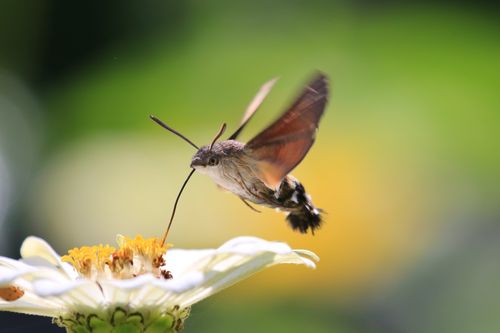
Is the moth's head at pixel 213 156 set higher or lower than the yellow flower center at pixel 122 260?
higher

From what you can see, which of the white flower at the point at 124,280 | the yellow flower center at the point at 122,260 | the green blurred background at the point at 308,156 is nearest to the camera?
the white flower at the point at 124,280

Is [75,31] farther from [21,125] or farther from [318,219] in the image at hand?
[318,219]

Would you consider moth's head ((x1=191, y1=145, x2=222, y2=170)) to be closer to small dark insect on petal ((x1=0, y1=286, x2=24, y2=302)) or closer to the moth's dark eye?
the moth's dark eye

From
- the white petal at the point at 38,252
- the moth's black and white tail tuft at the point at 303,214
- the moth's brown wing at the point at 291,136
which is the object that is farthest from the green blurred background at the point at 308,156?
the moth's brown wing at the point at 291,136

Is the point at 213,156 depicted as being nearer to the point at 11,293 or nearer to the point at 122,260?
the point at 122,260

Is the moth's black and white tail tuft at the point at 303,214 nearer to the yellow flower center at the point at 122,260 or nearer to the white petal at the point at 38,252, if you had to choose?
the yellow flower center at the point at 122,260

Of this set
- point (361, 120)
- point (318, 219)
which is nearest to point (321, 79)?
point (318, 219)
